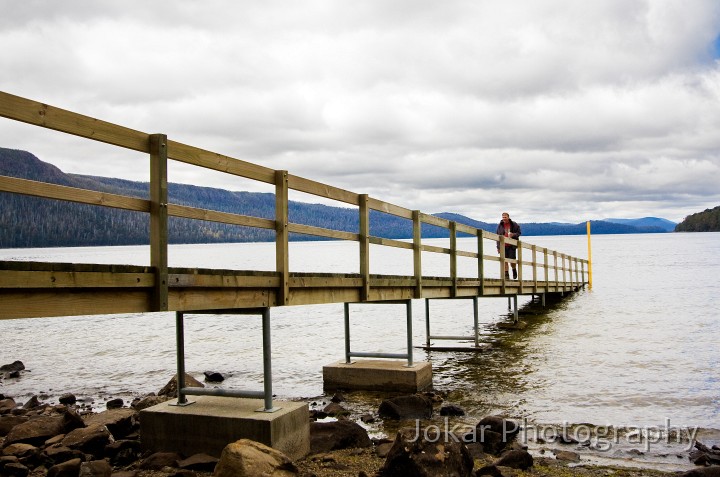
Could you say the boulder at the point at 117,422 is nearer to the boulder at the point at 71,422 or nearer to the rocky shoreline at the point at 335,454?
the rocky shoreline at the point at 335,454

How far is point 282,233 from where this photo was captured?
278 inches

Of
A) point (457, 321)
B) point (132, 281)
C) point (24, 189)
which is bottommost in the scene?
point (457, 321)

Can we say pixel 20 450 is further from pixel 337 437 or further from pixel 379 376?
pixel 379 376

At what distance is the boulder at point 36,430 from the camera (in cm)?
743

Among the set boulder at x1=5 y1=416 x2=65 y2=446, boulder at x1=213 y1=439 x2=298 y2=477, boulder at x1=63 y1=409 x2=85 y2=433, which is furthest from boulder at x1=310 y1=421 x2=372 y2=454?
boulder at x1=5 y1=416 x2=65 y2=446

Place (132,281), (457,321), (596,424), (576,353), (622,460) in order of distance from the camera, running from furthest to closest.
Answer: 1. (457,321)
2. (576,353)
3. (596,424)
4. (622,460)
5. (132,281)

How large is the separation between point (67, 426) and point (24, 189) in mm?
4790

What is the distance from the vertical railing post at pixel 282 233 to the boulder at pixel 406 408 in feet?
9.15

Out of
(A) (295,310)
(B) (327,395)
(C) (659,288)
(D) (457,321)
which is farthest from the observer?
(C) (659,288)

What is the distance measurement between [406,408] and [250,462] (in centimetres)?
434

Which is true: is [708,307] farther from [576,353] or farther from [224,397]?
[224,397]

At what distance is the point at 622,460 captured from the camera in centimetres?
726

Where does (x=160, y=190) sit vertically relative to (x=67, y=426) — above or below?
above

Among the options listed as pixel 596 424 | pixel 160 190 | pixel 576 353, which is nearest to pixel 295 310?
pixel 576 353
